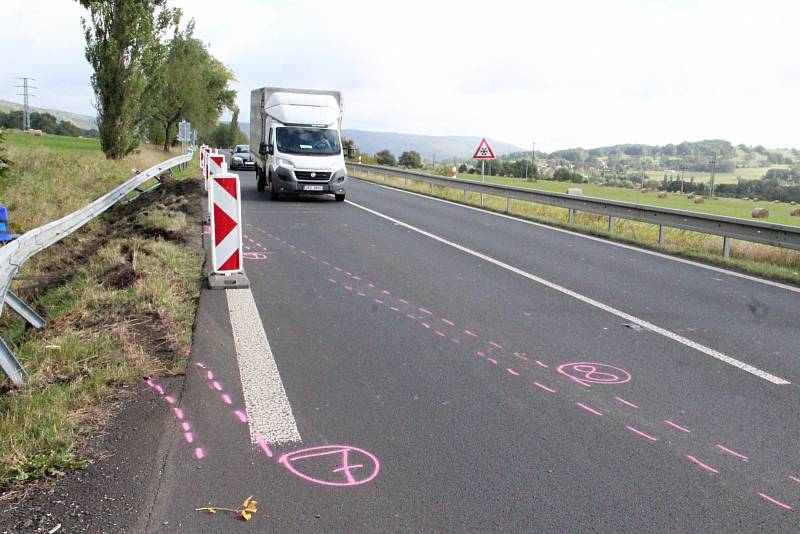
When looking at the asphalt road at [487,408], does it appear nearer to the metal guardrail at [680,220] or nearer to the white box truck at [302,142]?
the metal guardrail at [680,220]

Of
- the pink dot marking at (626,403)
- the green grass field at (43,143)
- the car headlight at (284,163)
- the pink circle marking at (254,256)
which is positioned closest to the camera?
the pink dot marking at (626,403)

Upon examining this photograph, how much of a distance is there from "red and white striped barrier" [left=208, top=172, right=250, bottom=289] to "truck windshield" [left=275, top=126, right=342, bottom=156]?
12.7 m

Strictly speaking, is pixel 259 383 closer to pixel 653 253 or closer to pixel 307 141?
pixel 653 253

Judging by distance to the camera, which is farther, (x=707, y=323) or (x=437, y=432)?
(x=707, y=323)

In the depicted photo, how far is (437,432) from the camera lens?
4309 millimetres

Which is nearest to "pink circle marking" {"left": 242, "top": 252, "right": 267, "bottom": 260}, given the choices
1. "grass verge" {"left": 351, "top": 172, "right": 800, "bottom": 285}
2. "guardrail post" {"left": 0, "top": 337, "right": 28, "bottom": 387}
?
"guardrail post" {"left": 0, "top": 337, "right": 28, "bottom": 387}

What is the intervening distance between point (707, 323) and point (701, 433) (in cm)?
316

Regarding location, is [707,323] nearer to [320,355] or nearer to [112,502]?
[320,355]

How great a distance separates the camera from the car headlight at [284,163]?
2033 cm

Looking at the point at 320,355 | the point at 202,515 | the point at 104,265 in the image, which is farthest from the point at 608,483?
the point at 104,265

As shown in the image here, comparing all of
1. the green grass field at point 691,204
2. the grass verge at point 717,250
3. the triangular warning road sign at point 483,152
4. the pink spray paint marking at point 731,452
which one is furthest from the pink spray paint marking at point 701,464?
the green grass field at point 691,204

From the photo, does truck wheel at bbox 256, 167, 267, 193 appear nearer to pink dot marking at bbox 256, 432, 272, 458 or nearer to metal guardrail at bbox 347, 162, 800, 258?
metal guardrail at bbox 347, 162, 800, 258

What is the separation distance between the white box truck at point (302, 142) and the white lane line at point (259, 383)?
1326 cm

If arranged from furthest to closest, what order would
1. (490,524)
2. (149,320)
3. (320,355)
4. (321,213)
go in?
(321,213) < (149,320) < (320,355) < (490,524)
